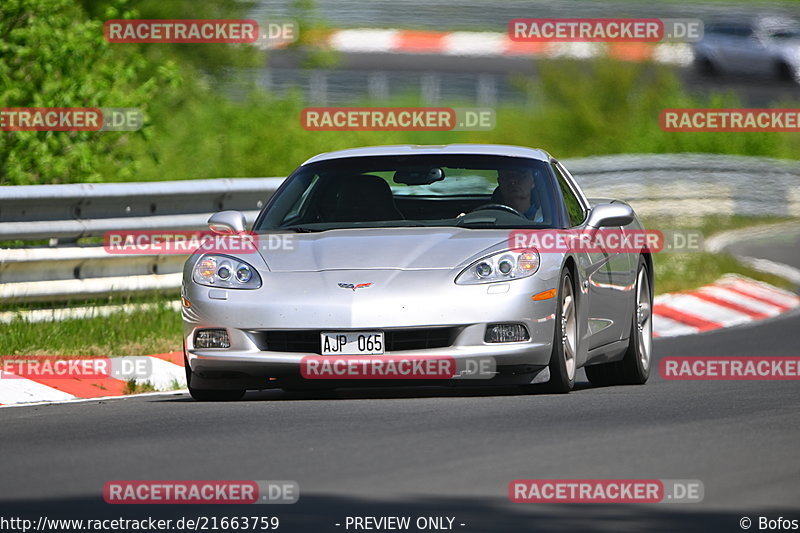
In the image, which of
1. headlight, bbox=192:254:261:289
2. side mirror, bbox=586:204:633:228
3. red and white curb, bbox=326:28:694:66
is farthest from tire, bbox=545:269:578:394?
red and white curb, bbox=326:28:694:66

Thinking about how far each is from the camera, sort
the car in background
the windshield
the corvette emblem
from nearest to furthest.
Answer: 1. the corvette emblem
2. the windshield
3. the car in background

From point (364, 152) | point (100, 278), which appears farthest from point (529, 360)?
point (100, 278)

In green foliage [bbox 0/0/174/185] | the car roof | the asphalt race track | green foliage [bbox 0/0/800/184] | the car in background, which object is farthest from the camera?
the car in background

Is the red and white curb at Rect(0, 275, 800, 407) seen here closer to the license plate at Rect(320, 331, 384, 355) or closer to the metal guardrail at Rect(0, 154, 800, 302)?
the metal guardrail at Rect(0, 154, 800, 302)

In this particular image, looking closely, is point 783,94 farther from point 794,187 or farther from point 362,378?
point 362,378

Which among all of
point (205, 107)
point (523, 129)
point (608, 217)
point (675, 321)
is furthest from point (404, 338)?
point (523, 129)

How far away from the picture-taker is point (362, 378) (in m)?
9.09

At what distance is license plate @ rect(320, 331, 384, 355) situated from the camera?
29.7 feet

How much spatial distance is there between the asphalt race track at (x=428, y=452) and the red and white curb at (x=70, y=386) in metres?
0.59

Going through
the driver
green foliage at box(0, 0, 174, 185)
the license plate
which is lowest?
the license plate

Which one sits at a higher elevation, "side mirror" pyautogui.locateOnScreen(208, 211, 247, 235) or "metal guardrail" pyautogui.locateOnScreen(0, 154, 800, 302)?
"metal guardrail" pyautogui.locateOnScreen(0, 154, 800, 302)

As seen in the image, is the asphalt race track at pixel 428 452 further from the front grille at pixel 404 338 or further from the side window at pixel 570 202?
the side window at pixel 570 202

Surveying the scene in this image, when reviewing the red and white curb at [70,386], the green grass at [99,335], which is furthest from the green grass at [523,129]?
the red and white curb at [70,386]

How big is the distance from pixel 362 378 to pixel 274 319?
0.54 m
